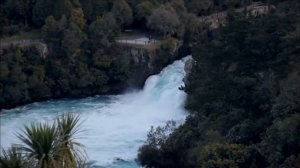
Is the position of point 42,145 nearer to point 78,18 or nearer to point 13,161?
point 13,161

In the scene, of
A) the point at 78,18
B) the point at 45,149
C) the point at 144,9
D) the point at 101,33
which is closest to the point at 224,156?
the point at 45,149

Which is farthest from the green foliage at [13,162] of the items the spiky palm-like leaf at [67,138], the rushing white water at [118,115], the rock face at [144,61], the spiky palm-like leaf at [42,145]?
the rock face at [144,61]

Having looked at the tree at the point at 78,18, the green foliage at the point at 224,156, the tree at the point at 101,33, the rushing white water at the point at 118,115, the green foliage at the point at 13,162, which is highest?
the green foliage at the point at 13,162

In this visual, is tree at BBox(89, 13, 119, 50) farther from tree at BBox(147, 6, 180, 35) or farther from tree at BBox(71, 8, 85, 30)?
tree at BBox(147, 6, 180, 35)

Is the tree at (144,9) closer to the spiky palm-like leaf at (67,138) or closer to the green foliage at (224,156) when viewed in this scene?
the green foliage at (224,156)

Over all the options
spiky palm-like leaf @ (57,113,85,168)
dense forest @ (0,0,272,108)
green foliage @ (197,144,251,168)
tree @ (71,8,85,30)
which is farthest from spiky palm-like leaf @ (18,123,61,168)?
tree @ (71,8,85,30)
